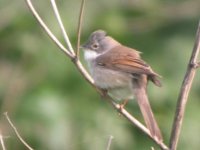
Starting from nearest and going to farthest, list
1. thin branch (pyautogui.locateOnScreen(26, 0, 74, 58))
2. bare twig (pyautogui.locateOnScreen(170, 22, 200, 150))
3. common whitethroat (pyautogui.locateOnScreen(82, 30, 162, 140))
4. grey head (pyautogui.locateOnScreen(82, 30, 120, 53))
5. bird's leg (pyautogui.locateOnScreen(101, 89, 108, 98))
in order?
bare twig (pyautogui.locateOnScreen(170, 22, 200, 150))
thin branch (pyautogui.locateOnScreen(26, 0, 74, 58))
bird's leg (pyautogui.locateOnScreen(101, 89, 108, 98))
common whitethroat (pyautogui.locateOnScreen(82, 30, 162, 140))
grey head (pyautogui.locateOnScreen(82, 30, 120, 53))

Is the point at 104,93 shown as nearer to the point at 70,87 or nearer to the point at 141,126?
the point at 141,126

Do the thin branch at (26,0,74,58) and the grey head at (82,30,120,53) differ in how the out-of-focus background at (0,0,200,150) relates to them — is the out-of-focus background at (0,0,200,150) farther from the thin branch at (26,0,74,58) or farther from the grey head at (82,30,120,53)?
the thin branch at (26,0,74,58)

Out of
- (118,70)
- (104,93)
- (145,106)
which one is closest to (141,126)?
(145,106)

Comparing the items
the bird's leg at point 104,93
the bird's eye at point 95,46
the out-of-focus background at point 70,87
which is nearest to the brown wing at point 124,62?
the bird's eye at point 95,46

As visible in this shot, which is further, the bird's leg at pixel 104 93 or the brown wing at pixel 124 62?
the brown wing at pixel 124 62

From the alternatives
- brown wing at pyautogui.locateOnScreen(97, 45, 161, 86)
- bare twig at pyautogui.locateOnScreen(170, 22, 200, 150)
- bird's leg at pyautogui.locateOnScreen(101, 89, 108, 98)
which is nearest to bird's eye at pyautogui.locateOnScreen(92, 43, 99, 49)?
brown wing at pyautogui.locateOnScreen(97, 45, 161, 86)

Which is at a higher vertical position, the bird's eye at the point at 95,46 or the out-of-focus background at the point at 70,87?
the bird's eye at the point at 95,46

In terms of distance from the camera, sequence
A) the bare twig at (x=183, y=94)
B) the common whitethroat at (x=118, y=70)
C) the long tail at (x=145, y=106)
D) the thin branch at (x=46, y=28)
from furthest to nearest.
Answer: the common whitethroat at (x=118, y=70) → the long tail at (x=145, y=106) → the thin branch at (x=46, y=28) → the bare twig at (x=183, y=94)

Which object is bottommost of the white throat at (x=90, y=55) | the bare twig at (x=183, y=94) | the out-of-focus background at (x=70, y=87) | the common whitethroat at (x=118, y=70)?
the out-of-focus background at (x=70, y=87)

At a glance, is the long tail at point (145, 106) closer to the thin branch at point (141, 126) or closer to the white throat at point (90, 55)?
the thin branch at point (141, 126)
